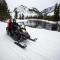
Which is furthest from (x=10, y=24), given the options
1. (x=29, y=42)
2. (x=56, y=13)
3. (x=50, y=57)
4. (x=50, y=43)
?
(x=56, y=13)

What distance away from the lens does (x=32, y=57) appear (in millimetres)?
5297

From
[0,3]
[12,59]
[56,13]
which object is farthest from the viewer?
[56,13]

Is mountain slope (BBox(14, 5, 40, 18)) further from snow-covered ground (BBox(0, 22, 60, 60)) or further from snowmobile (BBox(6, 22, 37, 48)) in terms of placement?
snow-covered ground (BBox(0, 22, 60, 60))

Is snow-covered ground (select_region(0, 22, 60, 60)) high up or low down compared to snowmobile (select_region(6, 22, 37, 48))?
down

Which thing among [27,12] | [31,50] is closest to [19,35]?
[31,50]

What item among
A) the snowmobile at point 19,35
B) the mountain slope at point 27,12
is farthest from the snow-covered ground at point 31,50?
the mountain slope at point 27,12

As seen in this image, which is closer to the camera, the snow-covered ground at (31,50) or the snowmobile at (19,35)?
the snow-covered ground at (31,50)

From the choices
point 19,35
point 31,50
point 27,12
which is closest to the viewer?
point 31,50

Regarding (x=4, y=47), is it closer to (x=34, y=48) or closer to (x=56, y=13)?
(x=34, y=48)

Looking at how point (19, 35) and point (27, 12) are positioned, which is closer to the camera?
point (19, 35)

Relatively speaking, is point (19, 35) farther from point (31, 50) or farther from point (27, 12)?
point (27, 12)

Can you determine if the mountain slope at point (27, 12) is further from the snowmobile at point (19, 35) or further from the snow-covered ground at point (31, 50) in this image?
the snow-covered ground at point (31, 50)

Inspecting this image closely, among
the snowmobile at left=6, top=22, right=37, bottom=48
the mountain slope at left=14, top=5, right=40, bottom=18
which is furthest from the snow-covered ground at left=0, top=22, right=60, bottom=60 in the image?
the mountain slope at left=14, top=5, right=40, bottom=18

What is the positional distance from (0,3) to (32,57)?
1936 cm
